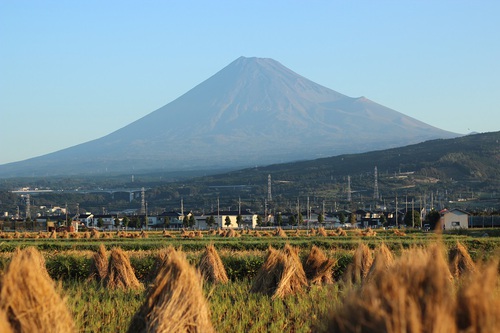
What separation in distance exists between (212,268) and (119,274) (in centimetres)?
199

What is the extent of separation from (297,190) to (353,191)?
11482 millimetres

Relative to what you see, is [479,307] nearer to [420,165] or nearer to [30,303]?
[30,303]

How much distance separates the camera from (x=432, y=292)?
486 cm

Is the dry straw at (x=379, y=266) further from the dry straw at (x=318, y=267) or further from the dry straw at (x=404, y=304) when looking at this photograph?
the dry straw at (x=318, y=267)

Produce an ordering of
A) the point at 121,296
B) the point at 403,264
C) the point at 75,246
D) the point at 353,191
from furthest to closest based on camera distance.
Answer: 1. the point at 353,191
2. the point at 75,246
3. the point at 121,296
4. the point at 403,264

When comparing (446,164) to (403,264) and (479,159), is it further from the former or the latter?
(403,264)

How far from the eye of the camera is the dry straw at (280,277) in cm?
1498

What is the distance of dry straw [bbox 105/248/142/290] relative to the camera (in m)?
17.5

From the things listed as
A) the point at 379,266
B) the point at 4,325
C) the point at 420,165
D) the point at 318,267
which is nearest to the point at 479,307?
the point at 379,266

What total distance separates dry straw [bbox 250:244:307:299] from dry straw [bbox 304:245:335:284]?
1549 millimetres

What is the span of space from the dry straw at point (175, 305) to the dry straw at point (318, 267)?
9286 millimetres

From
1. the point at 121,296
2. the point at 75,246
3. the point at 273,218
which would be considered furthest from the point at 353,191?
the point at 121,296

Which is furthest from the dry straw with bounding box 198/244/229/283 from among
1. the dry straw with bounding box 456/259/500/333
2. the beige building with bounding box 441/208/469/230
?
the beige building with bounding box 441/208/469/230

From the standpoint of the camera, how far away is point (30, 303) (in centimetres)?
658
